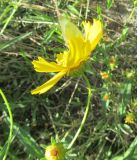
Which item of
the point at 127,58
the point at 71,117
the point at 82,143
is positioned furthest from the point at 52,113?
the point at 127,58

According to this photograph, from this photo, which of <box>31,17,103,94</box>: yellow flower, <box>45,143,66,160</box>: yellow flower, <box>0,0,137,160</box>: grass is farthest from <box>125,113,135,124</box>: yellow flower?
<box>31,17,103,94</box>: yellow flower

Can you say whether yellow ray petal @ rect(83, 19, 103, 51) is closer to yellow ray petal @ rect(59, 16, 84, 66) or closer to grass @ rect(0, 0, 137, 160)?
yellow ray petal @ rect(59, 16, 84, 66)

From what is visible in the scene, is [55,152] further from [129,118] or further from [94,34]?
[129,118]

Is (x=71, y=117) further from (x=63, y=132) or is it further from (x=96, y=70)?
(x=96, y=70)

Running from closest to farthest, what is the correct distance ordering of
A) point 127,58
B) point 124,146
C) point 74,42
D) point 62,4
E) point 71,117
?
point 74,42
point 124,146
point 71,117
point 127,58
point 62,4

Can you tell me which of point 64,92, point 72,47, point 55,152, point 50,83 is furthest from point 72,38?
point 64,92
